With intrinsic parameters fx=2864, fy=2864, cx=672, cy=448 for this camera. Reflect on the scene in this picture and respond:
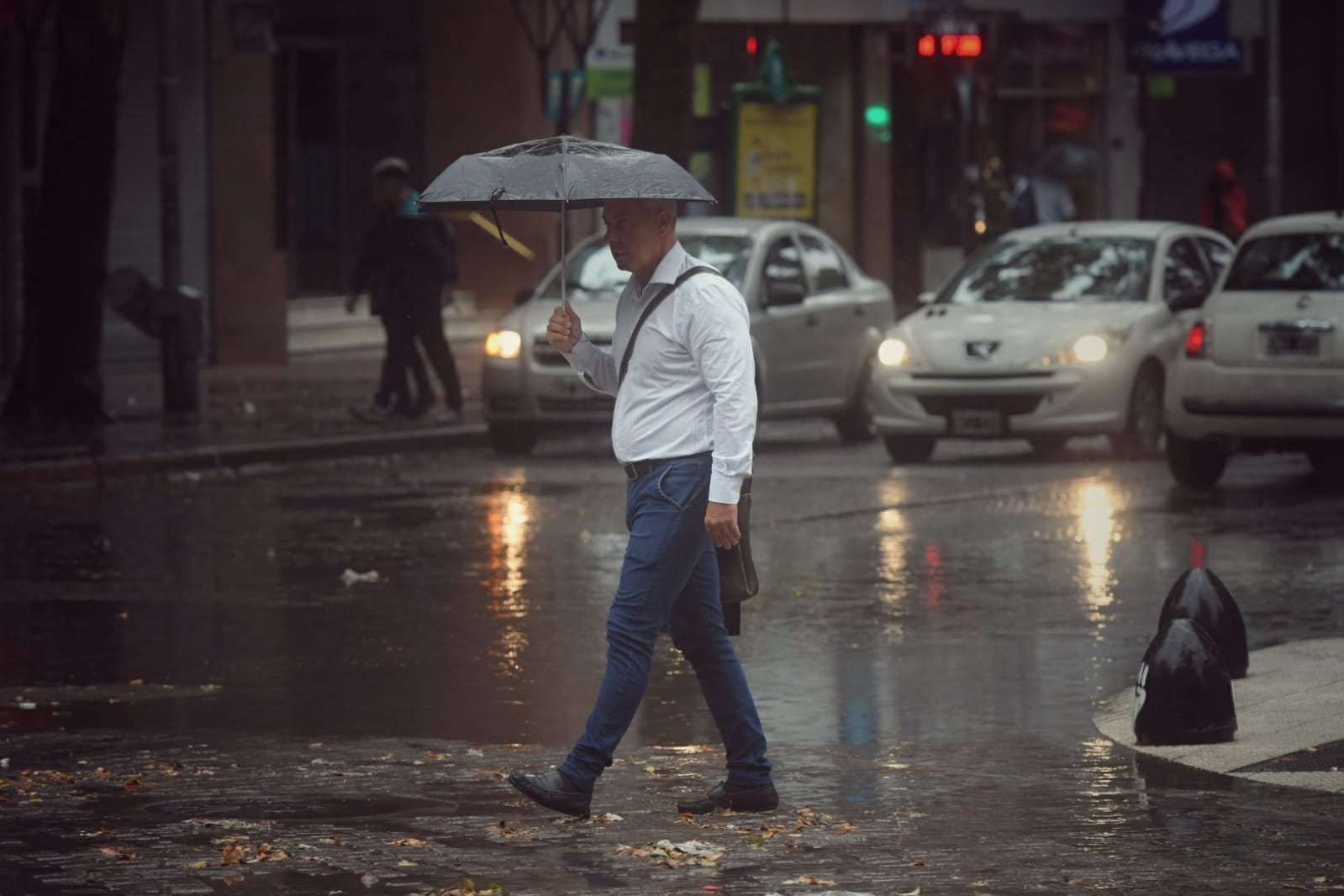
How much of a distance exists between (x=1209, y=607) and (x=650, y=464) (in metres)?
3.10

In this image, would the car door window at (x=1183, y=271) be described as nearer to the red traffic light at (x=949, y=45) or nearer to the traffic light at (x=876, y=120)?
the red traffic light at (x=949, y=45)

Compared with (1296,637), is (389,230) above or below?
above

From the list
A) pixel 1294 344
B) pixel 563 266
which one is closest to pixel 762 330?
pixel 1294 344

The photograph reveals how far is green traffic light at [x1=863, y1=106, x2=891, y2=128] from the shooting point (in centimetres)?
3800

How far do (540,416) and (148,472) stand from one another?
115 inches

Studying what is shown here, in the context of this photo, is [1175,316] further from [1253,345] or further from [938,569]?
[938,569]

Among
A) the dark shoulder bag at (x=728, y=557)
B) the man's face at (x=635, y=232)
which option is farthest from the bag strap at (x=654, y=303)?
the man's face at (x=635, y=232)

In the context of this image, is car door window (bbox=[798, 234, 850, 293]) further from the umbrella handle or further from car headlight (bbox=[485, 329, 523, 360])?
the umbrella handle

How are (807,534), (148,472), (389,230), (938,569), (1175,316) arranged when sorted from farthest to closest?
(389,230) → (1175,316) → (148,472) → (807,534) → (938,569)

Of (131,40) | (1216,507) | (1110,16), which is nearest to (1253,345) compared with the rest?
(1216,507)

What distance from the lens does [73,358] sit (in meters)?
20.6

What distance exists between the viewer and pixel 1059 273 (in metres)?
20.2

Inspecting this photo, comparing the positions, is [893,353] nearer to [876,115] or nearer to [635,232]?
[635,232]

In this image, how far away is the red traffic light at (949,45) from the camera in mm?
29281
